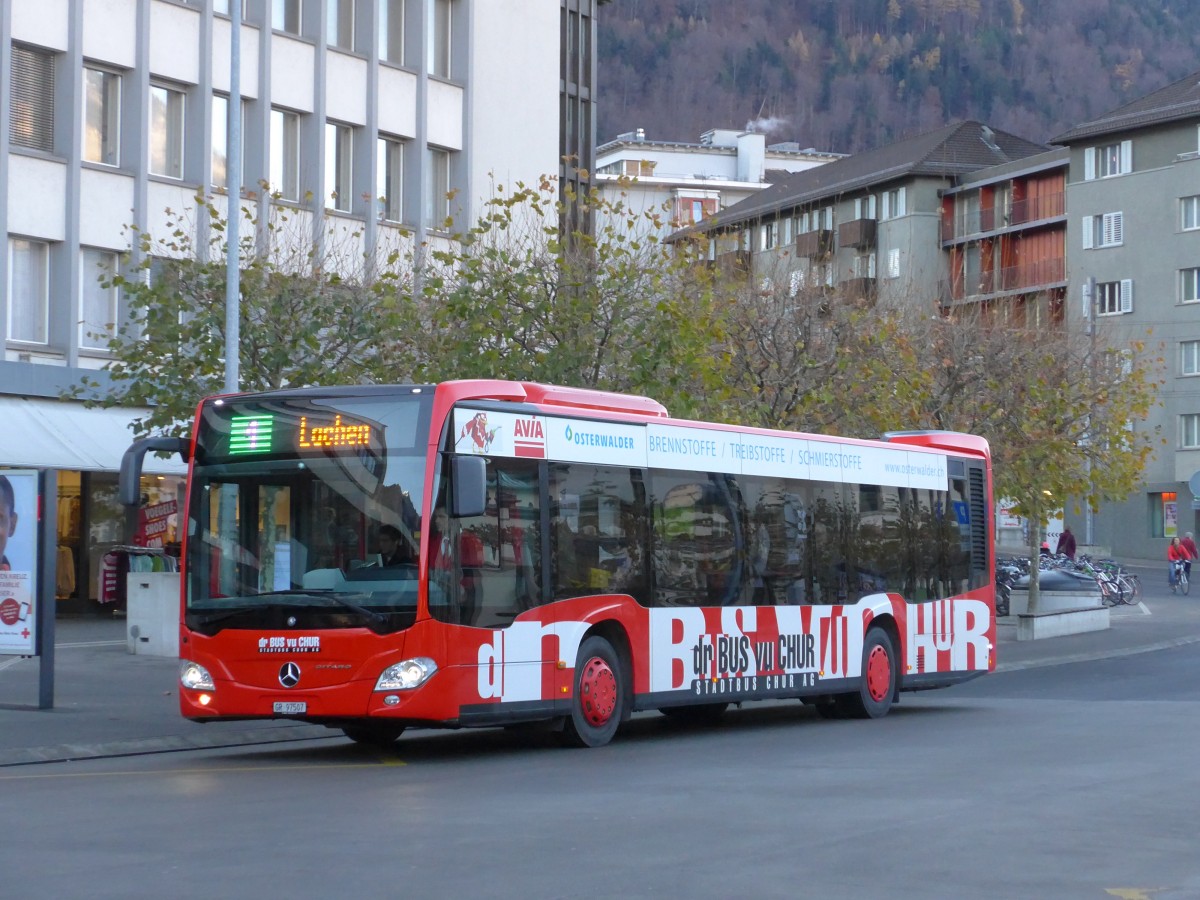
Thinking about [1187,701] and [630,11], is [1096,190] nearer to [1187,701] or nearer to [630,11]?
[1187,701]

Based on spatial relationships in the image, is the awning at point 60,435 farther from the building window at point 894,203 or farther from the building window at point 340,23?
the building window at point 894,203

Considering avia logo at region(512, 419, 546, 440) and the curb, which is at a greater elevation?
avia logo at region(512, 419, 546, 440)

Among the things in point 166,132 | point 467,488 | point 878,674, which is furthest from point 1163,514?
point 467,488

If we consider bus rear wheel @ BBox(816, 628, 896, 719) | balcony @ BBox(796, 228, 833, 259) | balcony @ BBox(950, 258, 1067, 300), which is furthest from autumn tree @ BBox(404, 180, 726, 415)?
balcony @ BBox(796, 228, 833, 259)

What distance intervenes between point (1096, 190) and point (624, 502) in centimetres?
6946

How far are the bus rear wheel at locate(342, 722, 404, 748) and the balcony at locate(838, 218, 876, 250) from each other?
254 feet

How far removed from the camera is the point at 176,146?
121 ft

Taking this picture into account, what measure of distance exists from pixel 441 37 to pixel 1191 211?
43.2 meters

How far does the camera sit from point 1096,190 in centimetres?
8156

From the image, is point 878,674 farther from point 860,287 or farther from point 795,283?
point 860,287

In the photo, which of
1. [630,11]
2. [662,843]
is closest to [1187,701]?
[662,843]

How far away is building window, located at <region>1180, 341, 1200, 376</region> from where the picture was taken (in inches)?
3041

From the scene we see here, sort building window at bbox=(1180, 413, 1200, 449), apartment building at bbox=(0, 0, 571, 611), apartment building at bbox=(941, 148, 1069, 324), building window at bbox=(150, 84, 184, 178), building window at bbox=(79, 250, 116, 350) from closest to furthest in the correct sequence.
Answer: apartment building at bbox=(0, 0, 571, 611) → building window at bbox=(79, 250, 116, 350) → building window at bbox=(150, 84, 184, 178) → building window at bbox=(1180, 413, 1200, 449) → apartment building at bbox=(941, 148, 1069, 324)

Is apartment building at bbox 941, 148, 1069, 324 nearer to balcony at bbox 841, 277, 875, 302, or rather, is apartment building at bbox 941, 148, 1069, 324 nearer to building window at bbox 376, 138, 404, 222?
balcony at bbox 841, 277, 875, 302
